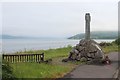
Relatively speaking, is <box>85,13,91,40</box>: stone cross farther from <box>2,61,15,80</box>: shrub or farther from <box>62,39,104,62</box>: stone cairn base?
<box>2,61,15,80</box>: shrub

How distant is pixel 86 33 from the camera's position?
75.2 feet

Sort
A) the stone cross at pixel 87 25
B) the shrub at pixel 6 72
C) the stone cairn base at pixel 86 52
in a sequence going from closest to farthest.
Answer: the shrub at pixel 6 72 → the stone cairn base at pixel 86 52 → the stone cross at pixel 87 25

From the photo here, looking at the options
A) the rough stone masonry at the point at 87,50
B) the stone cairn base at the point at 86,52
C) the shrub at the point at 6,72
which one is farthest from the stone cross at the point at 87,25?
the shrub at the point at 6,72

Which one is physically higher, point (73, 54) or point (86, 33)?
point (86, 33)

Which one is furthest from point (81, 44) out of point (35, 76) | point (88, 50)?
point (35, 76)

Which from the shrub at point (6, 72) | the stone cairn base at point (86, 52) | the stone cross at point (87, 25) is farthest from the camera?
the stone cross at point (87, 25)

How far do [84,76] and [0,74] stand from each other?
5072mm

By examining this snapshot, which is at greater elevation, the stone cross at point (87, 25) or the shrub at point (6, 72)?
the stone cross at point (87, 25)

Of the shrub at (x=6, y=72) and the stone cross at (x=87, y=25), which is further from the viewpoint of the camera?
the stone cross at (x=87, y=25)

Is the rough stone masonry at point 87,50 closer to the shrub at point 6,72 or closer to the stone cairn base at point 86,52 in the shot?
the stone cairn base at point 86,52

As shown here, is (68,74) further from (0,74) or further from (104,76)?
(0,74)

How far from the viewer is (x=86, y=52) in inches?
885

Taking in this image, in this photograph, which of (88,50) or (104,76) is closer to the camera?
(104,76)

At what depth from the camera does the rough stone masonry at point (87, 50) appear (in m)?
22.2
